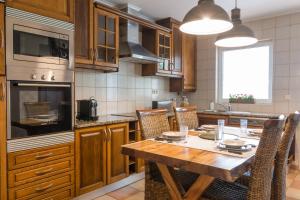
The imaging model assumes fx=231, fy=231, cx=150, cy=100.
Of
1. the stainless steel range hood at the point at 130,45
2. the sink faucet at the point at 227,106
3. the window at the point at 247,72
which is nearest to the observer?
the stainless steel range hood at the point at 130,45

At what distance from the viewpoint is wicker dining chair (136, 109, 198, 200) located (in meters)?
1.82

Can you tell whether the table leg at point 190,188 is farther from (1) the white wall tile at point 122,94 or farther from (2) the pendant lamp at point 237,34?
(1) the white wall tile at point 122,94

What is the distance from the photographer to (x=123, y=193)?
8.70 feet

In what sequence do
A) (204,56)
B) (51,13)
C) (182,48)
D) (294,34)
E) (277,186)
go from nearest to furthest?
(277,186), (51,13), (294,34), (182,48), (204,56)

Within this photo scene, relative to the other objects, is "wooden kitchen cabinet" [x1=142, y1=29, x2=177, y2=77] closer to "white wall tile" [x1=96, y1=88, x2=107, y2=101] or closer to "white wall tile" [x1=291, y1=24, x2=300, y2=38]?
"white wall tile" [x1=96, y1=88, x2=107, y2=101]

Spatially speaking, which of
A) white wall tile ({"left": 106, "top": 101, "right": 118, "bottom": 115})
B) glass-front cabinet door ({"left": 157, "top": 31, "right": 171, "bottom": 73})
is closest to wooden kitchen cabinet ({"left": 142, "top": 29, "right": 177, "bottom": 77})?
glass-front cabinet door ({"left": 157, "top": 31, "right": 171, "bottom": 73})

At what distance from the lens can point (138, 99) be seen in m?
3.85

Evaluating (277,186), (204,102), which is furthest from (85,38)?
(204,102)

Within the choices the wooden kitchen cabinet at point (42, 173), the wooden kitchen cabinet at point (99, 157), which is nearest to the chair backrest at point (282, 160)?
the wooden kitchen cabinet at point (99, 157)

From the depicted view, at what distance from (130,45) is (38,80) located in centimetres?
145

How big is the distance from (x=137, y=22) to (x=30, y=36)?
1.69 metres

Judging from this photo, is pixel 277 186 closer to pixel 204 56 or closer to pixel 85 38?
pixel 85 38

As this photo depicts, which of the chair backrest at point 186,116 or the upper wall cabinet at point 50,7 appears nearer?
the upper wall cabinet at point 50,7

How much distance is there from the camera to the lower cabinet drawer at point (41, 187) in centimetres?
189
